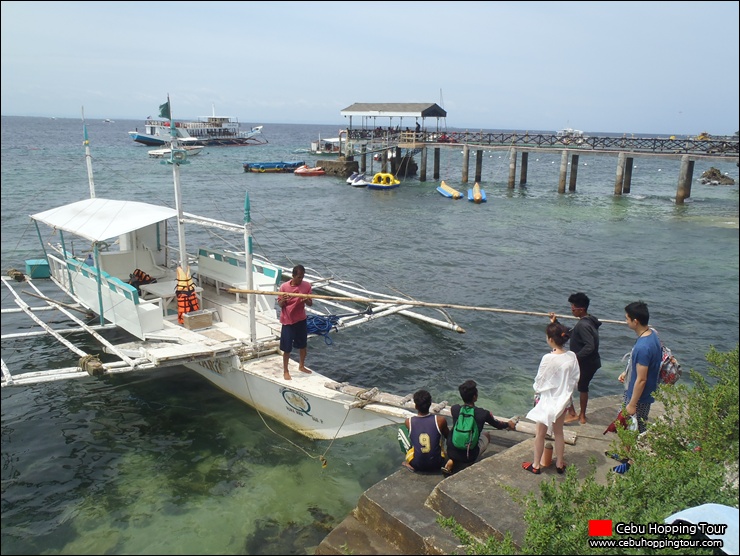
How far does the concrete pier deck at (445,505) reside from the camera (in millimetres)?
5688

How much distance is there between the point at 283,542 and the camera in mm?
6770

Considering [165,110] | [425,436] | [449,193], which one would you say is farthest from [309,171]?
[425,436]

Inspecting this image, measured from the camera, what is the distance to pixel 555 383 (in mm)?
5988

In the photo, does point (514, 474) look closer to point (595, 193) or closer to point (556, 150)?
point (556, 150)

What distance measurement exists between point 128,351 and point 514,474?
649cm

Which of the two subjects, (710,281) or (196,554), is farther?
(710,281)

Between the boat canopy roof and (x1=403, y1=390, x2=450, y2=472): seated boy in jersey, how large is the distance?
6719 mm

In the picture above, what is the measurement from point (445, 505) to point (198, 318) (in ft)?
21.4

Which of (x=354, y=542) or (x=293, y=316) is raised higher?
(x=293, y=316)

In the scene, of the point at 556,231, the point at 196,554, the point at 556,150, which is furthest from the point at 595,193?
the point at 196,554

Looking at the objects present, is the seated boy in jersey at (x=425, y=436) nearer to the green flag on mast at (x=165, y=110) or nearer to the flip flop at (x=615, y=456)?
the flip flop at (x=615, y=456)

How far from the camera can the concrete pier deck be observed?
5.69 metres

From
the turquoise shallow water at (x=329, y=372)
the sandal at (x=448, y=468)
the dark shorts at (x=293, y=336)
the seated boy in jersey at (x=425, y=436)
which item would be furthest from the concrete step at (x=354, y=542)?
the dark shorts at (x=293, y=336)

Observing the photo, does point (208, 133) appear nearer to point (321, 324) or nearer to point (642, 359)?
point (321, 324)
